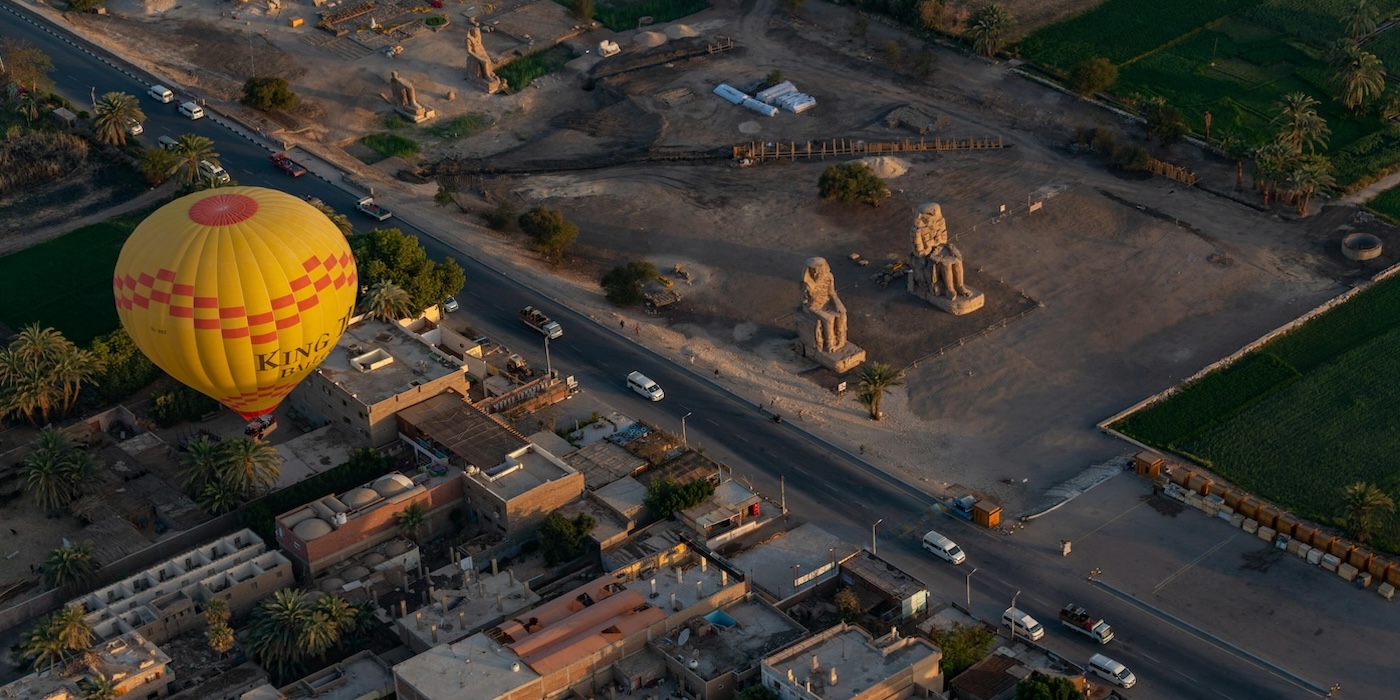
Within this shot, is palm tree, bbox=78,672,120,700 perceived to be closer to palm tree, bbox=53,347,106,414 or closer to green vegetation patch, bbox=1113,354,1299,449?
palm tree, bbox=53,347,106,414

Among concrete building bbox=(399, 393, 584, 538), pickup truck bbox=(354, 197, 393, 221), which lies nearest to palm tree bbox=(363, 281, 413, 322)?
concrete building bbox=(399, 393, 584, 538)

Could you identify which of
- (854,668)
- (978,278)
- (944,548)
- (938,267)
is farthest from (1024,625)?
(978,278)

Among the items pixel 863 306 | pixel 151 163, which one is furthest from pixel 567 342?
pixel 151 163

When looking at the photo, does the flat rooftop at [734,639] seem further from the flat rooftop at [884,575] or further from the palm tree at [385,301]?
the palm tree at [385,301]

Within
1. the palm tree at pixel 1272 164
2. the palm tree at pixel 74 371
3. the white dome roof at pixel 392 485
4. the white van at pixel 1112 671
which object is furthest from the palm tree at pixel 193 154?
the white van at pixel 1112 671

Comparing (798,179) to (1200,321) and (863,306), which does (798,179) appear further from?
(1200,321)
